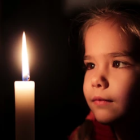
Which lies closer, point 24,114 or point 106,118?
point 24,114

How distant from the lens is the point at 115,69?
0.51 m

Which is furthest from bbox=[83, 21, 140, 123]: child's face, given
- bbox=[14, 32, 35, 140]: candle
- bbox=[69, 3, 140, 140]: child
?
bbox=[14, 32, 35, 140]: candle

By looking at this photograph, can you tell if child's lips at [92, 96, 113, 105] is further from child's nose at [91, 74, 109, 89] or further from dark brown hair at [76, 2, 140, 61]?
dark brown hair at [76, 2, 140, 61]

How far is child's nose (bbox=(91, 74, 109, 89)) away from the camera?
504 millimetres

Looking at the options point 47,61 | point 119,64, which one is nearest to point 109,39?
point 119,64

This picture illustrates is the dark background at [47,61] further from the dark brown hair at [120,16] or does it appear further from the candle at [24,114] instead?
the candle at [24,114]

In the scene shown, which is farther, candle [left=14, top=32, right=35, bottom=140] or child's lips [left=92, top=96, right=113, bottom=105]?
child's lips [left=92, top=96, right=113, bottom=105]

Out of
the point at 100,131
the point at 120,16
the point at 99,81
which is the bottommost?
the point at 100,131

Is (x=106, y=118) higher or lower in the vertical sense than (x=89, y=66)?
lower

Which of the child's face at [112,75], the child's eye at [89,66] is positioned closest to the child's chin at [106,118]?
the child's face at [112,75]

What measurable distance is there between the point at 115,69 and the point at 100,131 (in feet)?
0.49

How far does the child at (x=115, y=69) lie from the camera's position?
0.51 meters

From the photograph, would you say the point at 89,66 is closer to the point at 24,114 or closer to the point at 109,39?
the point at 109,39

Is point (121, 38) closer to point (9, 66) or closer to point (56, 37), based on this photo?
point (56, 37)
